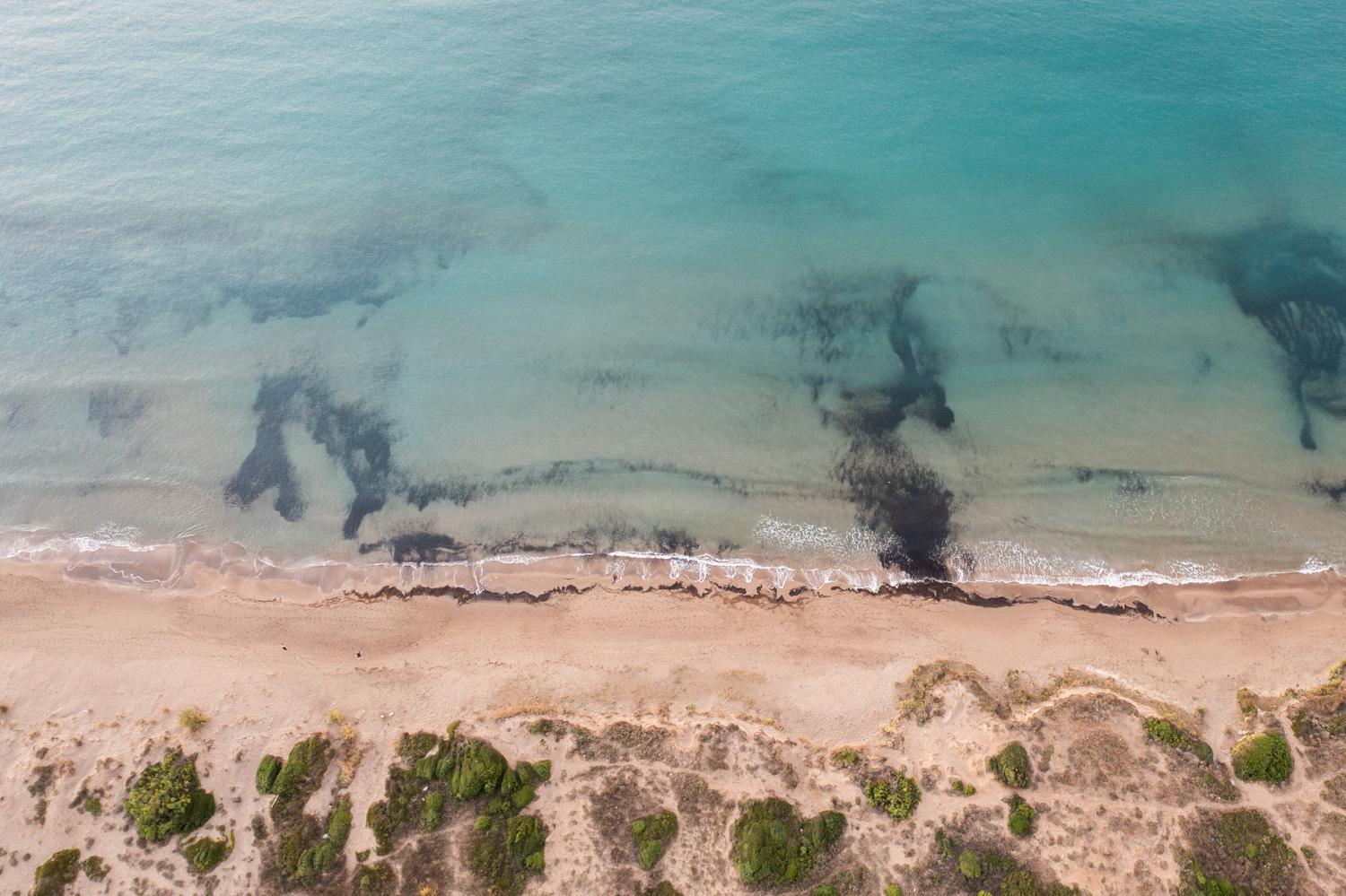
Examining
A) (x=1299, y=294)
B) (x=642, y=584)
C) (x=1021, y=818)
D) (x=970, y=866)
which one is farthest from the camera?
(x=1299, y=294)

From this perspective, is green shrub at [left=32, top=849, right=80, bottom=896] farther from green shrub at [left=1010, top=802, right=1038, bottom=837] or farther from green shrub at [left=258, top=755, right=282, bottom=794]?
green shrub at [left=1010, top=802, right=1038, bottom=837]

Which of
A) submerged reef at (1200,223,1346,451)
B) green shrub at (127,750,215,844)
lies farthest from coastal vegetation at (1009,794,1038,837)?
green shrub at (127,750,215,844)

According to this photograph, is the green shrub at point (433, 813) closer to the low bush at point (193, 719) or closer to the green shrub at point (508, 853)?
the green shrub at point (508, 853)

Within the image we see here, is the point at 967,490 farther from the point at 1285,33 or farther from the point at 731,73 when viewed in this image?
the point at 1285,33

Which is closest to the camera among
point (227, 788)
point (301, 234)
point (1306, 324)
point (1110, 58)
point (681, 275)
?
point (227, 788)

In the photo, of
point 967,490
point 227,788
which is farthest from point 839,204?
point 227,788

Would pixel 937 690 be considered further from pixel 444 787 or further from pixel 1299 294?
pixel 1299 294

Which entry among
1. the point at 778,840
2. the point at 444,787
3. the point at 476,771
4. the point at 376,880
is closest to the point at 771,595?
the point at 778,840
